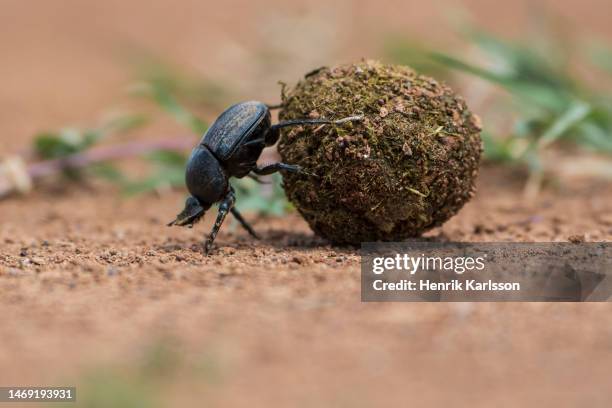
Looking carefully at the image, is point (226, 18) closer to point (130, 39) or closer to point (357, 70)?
point (130, 39)

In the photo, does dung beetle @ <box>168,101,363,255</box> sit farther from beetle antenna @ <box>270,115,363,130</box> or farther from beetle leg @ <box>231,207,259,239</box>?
beetle leg @ <box>231,207,259,239</box>

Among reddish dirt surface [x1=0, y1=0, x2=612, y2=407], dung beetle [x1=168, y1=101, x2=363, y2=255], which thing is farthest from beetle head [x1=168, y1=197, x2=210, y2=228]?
reddish dirt surface [x1=0, y1=0, x2=612, y2=407]

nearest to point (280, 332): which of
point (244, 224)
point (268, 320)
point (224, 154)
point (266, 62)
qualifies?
point (268, 320)

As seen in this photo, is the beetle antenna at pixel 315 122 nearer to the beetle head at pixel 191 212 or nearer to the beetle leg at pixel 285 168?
the beetle leg at pixel 285 168

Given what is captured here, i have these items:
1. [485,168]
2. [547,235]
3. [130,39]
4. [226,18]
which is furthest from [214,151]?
[226,18]

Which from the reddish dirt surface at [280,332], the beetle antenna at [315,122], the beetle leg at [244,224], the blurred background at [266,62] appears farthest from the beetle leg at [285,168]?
the blurred background at [266,62]

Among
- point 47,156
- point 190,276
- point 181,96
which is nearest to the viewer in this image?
point 190,276

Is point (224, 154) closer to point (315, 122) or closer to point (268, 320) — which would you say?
point (315, 122)
